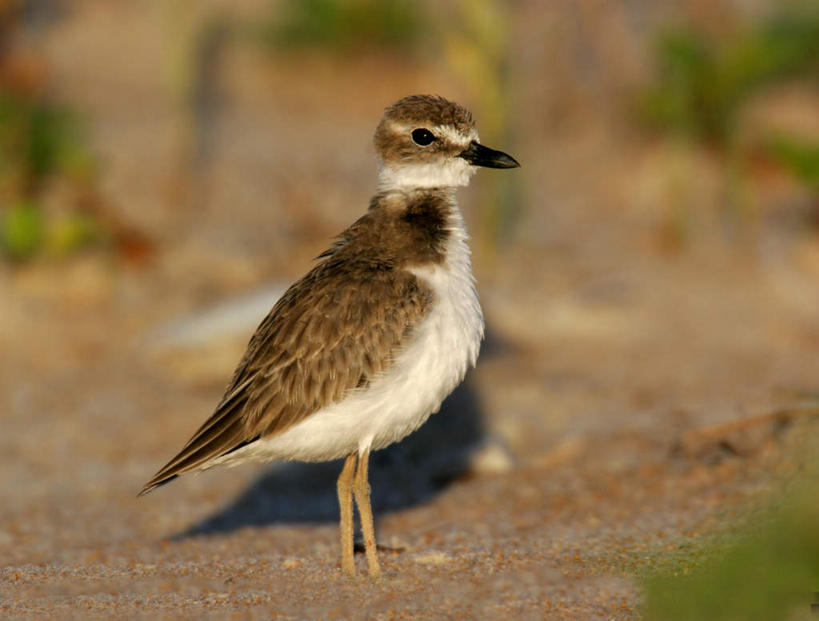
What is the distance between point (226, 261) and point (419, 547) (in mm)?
5548

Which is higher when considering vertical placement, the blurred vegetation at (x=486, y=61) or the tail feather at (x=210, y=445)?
the blurred vegetation at (x=486, y=61)

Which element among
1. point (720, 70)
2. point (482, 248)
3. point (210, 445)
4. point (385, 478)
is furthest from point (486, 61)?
point (210, 445)

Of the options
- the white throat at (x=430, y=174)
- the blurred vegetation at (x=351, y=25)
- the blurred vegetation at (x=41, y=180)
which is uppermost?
the blurred vegetation at (x=351, y=25)

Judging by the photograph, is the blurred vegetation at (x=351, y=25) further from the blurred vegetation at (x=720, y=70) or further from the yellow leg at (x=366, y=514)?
the yellow leg at (x=366, y=514)

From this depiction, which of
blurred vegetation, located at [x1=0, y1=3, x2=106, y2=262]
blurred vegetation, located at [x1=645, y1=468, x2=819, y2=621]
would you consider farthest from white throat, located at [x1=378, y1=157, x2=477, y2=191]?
blurred vegetation, located at [x1=0, y1=3, x2=106, y2=262]

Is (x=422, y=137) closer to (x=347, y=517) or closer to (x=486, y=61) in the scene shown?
(x=347, y=517)

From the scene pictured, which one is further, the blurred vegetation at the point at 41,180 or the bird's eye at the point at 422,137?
the blurred vegetation at the point at 41,180

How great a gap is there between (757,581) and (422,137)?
2757 millimetres

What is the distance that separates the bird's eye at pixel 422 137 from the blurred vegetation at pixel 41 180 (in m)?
5.55

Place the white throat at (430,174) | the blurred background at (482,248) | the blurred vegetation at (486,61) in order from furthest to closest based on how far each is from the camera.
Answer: the blurred vegetation at (486,61), the blurred background at (482,248), the white throat at (430,174)

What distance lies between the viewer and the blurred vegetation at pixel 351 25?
1540 cm

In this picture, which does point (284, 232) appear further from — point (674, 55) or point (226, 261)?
point (674, 55)

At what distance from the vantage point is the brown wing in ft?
17.2

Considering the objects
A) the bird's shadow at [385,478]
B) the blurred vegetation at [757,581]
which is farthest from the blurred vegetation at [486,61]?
the blurred vegetation at [757,581]
